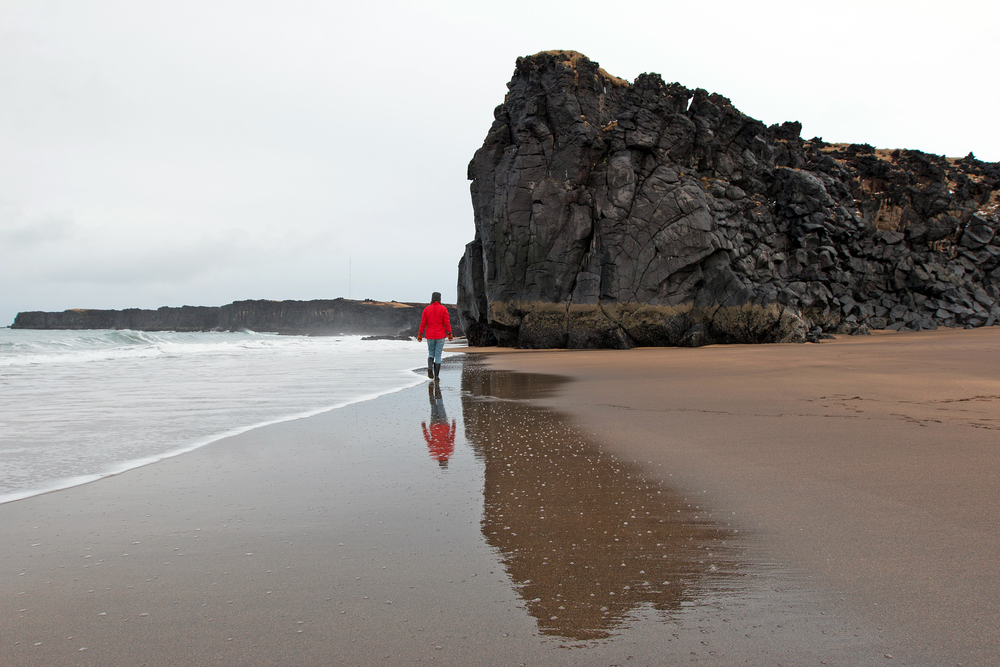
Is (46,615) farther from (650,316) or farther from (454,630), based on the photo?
(650,316)

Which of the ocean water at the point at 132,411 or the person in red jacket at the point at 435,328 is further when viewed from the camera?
the person in red jacket at the point at 435,328

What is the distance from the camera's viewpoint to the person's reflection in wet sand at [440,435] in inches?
156

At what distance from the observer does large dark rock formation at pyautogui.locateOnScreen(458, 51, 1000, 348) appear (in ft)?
67.9

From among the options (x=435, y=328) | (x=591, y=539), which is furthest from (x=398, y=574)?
(x=435, y=328)

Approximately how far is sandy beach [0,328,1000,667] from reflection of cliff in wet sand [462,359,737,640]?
13mm

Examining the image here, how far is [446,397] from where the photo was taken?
7625mm

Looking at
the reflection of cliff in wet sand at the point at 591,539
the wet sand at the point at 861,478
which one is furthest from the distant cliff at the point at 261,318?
the reflection of cliff in wet sand at the point at 591,539

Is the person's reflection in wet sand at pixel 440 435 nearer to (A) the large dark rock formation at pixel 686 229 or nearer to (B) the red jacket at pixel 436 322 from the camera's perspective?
(B) the red jacket at pixel 436 322

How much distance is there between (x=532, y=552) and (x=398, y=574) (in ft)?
1.85

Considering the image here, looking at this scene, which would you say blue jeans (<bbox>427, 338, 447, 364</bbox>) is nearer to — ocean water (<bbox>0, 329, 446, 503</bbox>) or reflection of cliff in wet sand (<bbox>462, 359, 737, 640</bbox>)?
ocean water (<bbox>0, 329, 446, 503</bbox>)

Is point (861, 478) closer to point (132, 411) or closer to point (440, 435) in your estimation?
point (440, 435)


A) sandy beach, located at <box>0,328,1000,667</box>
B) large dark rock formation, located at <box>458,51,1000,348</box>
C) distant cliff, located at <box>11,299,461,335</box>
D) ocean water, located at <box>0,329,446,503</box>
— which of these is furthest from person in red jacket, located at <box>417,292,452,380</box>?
distant cliff, located at <box>11,299,461,335</box>

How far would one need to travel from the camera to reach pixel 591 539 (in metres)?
2.31

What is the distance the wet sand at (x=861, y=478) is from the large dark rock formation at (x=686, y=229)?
1386 centimetres
